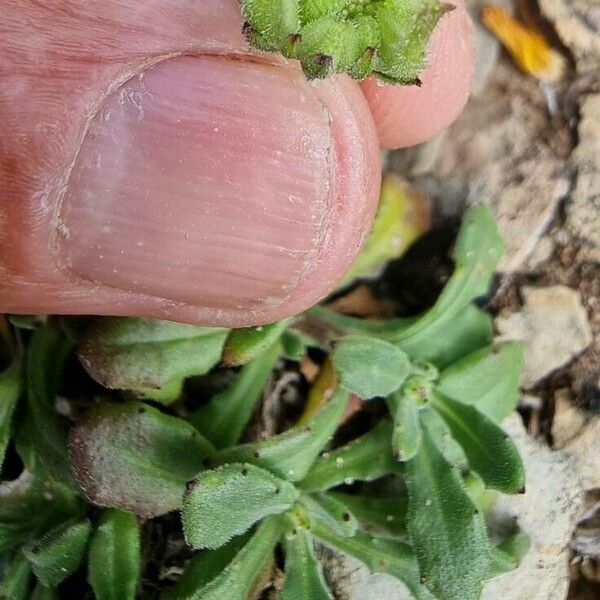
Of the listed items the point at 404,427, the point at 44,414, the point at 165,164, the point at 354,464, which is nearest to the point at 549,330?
the point at 404,427

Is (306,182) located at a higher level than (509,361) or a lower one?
higher

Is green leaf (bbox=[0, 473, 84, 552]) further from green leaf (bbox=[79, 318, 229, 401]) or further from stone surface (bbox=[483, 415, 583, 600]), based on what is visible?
stone surface (bbox=[483, 415, 583, 600])

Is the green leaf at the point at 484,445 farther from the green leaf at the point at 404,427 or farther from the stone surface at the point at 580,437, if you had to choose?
the stone surface at the point at 580,437

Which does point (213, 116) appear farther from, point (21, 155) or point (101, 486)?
point (101, 486)

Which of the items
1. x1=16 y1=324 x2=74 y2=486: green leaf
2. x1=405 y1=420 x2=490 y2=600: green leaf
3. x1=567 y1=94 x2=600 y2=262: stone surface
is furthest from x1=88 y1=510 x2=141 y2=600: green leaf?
x1=567 y1=94 x2=600 y2=262: stone surface

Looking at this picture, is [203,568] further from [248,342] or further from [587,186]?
[587,186]

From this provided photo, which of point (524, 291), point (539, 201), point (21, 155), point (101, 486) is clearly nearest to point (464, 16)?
point (539, 201)
